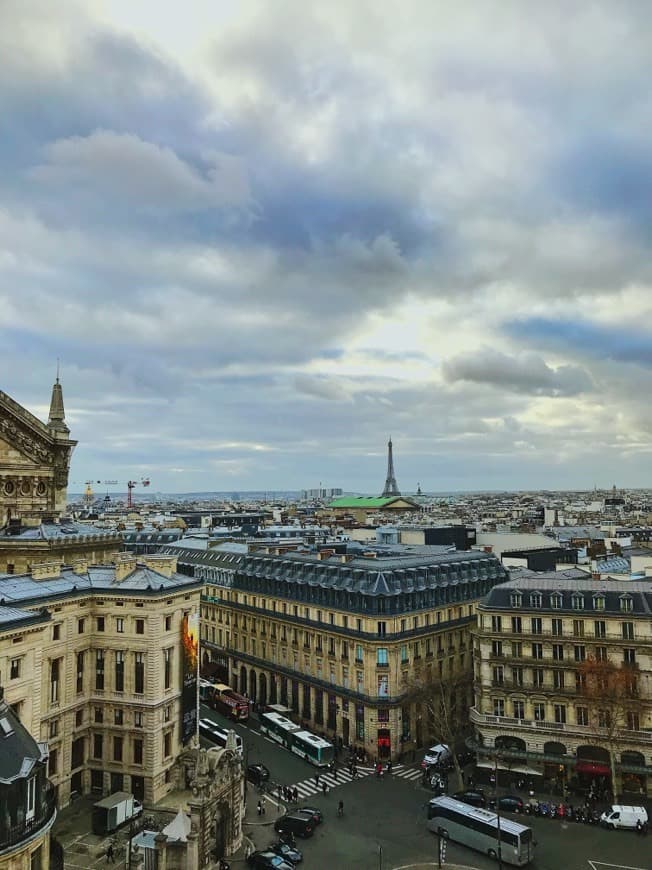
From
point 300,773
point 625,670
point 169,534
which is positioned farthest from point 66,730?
point 169,534

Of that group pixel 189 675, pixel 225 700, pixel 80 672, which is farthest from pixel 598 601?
pixel 80 672

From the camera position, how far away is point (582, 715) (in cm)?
7281

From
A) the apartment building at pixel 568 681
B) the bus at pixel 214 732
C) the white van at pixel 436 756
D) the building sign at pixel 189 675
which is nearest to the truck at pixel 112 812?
the building sign at pixel 189 675

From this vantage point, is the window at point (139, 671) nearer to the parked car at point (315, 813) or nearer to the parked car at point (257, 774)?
the parked car at point (257, 774)

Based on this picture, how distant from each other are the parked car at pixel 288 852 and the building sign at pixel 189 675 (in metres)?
15.0

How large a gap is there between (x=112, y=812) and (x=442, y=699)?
35243mm

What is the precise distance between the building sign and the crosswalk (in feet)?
39.1

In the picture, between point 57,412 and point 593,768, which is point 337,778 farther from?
point 57,412

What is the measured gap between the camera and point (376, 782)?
73625mm

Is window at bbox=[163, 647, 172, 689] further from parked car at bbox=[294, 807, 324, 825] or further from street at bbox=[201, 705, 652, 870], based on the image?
parked car at bbox=[294, 807, 324, 825]

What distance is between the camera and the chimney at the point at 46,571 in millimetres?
64994

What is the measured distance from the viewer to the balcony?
33.9 meters

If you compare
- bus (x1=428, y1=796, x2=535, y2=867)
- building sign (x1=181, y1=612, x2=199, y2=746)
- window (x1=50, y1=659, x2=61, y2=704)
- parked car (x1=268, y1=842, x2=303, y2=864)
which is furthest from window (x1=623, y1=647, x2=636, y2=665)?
window (x1=50, y1=659, x2=61, y2=704)

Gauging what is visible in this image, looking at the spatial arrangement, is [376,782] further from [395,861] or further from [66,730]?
[66,730]
